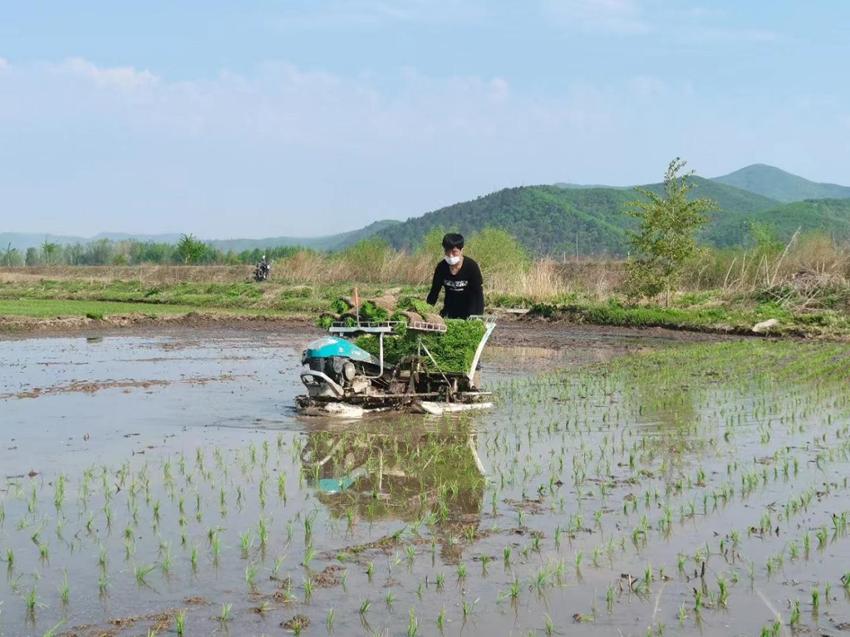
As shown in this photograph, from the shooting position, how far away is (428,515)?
7086 mm

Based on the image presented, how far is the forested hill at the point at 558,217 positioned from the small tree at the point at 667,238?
217 ft

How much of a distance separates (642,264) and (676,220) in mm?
1497

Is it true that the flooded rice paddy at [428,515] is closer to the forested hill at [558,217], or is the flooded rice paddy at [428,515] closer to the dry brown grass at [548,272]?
the dry brown grass at [548,272]

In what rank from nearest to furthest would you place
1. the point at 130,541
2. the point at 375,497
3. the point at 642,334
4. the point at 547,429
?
the point at 130,541
the point at 375,497
the point at 547,429
the point at 642,334

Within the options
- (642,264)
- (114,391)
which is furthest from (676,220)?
(114,391)

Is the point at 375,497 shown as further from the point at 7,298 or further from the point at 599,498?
the point at 7,298

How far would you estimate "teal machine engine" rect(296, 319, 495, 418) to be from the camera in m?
10.8

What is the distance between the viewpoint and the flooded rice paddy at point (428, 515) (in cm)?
525

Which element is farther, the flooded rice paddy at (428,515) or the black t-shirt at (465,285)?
the black t-shirt at (465,285)

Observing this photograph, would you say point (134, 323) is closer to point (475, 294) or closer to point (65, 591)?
point (475, 294)

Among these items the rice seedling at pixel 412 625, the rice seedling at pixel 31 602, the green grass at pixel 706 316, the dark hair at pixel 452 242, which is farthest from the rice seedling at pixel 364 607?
the green grass at pixel 706 316

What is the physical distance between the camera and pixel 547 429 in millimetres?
10703

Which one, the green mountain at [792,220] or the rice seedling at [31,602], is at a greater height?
the green mountain at [792,220]

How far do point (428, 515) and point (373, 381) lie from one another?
4434 millimetres
